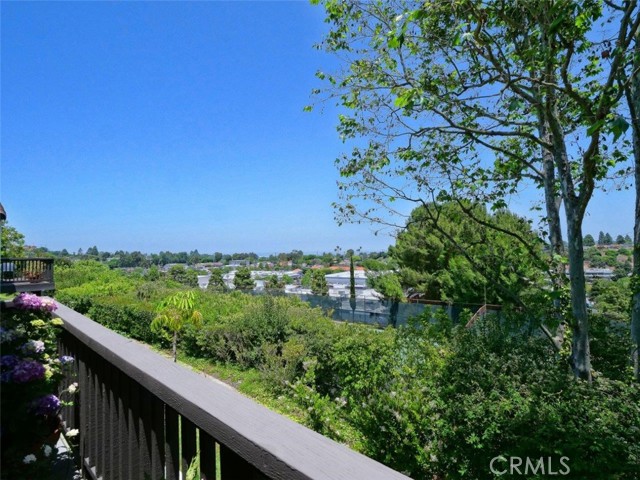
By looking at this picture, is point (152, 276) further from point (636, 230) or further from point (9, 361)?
point (9, 361)

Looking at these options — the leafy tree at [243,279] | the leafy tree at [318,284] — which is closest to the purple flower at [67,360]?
Result: the leafy tree at [318,284]

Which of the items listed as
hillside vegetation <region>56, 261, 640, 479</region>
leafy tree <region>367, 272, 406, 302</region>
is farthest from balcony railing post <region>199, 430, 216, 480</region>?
leafy tree <region>367, 272, 406, 302</region>

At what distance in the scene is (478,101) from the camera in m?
5.12

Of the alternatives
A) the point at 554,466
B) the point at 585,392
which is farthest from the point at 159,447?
the point at 585,392

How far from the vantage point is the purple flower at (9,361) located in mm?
1490

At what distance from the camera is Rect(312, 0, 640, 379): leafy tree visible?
4102 mm

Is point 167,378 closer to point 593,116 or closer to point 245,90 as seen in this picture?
point 593,116

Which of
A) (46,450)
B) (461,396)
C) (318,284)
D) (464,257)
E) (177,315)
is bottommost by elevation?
(318,284)

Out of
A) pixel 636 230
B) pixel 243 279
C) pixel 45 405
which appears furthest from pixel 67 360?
pixel 243 279

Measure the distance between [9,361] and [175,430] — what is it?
97 centimetres

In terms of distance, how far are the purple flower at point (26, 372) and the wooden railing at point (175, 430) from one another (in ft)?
0.63

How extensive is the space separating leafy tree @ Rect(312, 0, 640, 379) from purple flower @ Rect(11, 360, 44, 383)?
11.3 feet

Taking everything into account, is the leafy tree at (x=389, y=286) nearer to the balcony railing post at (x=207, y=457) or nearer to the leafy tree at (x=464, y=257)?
the leafy tree at (x=464, y=257)

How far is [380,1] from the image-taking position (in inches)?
201
